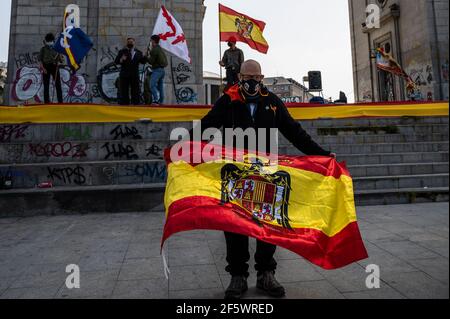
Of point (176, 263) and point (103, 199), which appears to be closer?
point (176, 263)

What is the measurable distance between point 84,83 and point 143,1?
4404 mm

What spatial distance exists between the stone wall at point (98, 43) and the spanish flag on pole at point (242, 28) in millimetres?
1789

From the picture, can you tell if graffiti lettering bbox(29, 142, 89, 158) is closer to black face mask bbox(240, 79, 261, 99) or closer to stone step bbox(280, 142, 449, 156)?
black face mask bbox(240, 79, 261, 99)

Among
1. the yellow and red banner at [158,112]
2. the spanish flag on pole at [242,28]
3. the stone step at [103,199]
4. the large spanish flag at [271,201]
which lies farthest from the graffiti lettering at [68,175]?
the spanish flag on pole at [242,28]

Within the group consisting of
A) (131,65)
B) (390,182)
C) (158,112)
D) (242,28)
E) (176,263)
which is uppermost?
(242,28)

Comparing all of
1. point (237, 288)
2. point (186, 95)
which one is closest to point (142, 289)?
point (237, 288)

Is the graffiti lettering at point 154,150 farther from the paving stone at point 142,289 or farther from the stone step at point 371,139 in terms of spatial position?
the paving stone at point 142,289

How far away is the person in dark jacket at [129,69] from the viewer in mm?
10172

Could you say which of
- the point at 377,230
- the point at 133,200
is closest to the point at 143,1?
the point at 133,200

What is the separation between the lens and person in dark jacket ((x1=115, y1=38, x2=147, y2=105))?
10172 millimetres

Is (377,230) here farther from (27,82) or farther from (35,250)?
(27,82)

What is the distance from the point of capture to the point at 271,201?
3.08 meters

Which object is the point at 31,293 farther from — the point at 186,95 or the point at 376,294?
the point at 186,95

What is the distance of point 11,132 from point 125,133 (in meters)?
2.80
